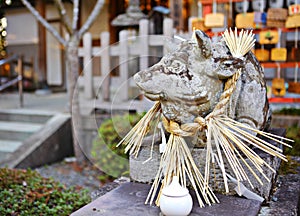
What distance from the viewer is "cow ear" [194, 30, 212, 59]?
5.55 ft

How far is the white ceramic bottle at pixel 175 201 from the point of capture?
1548 millimetres

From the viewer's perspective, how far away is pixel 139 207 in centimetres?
175

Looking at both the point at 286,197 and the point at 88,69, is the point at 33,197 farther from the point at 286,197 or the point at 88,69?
the point at 88,69

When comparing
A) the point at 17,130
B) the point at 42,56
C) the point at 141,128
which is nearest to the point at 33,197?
the point at 141,128

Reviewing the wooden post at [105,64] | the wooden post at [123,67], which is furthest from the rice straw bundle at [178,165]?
the wooden post at [105,64]

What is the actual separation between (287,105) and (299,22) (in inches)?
51.2

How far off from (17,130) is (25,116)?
542 mm

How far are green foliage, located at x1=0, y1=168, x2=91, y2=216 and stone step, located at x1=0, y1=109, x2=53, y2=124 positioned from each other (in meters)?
2.84

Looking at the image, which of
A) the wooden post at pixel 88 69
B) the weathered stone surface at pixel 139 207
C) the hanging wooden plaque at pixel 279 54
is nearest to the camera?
the weathered stone surface at pixel 139 207

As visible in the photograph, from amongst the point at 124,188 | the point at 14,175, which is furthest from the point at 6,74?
the point at 124,188

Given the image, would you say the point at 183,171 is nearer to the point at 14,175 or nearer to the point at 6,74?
the point at 14,175

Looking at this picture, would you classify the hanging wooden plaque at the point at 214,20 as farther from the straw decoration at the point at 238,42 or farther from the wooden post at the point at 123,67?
the straw decoration at the point at 238,42

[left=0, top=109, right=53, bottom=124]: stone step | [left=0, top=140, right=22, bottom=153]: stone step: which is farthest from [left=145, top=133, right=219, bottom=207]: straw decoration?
[left=0, top=109, right=53, bottom=124]: stone step

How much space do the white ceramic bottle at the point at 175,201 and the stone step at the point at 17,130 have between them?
187 inches
